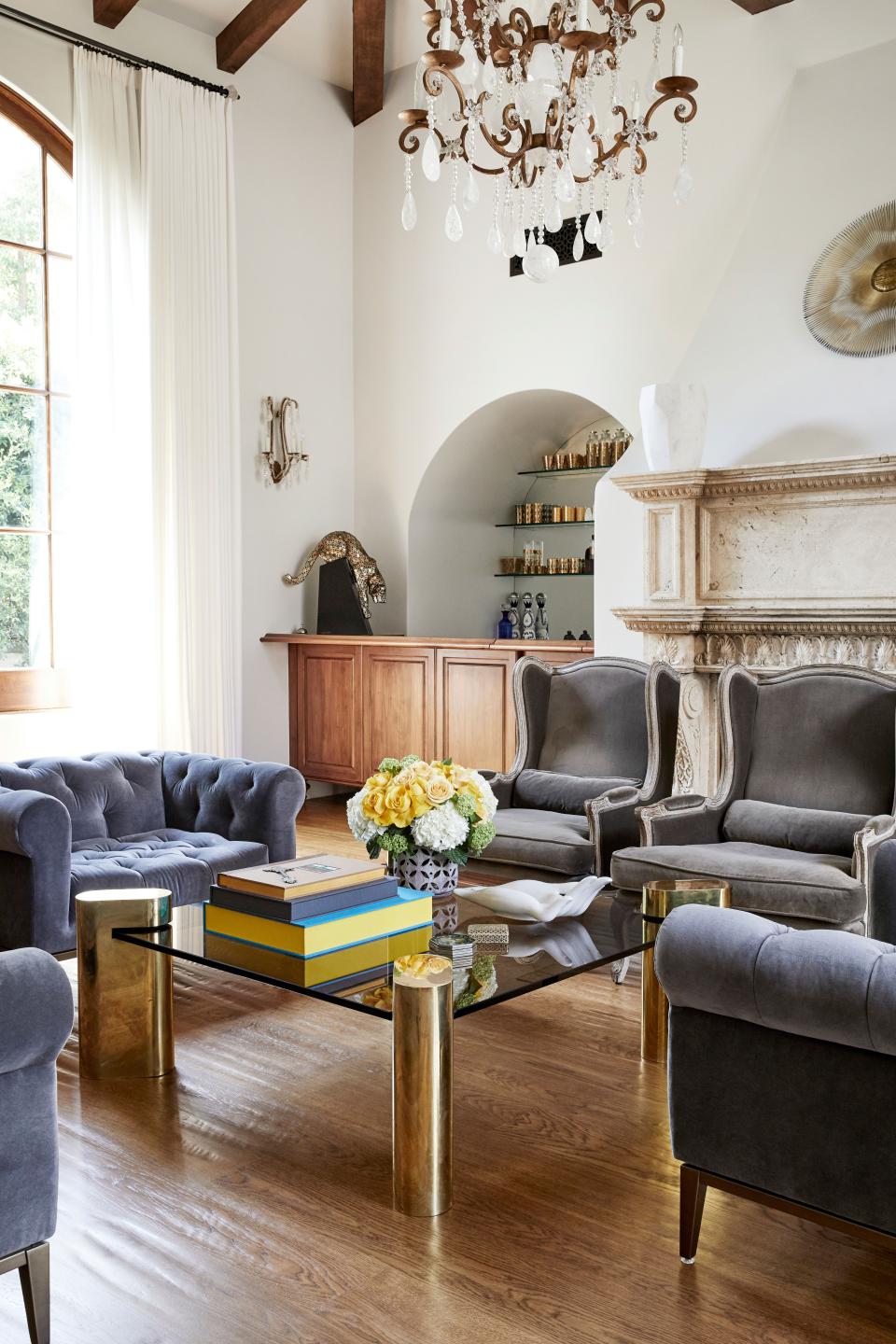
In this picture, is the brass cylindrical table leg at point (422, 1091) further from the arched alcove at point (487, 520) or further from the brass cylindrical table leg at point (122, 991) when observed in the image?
the arched alcove at point (487, 520)

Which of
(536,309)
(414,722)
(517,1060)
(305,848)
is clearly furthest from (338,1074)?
(536,309)

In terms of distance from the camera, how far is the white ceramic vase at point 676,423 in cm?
569

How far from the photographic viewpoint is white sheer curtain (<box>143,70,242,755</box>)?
6.60 m

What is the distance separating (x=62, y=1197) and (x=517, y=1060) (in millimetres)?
1249

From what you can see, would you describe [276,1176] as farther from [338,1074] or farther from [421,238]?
[421,238]

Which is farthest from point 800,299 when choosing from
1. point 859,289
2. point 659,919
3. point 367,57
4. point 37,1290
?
point 37,1290

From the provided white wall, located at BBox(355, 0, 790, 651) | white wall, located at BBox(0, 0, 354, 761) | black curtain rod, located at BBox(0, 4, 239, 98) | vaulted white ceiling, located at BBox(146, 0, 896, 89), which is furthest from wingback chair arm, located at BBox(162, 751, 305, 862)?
vaulted white ceiling, located at BBox(146, 0, 896, 89)

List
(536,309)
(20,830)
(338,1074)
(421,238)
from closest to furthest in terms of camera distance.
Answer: (338,1074)
(20,830)
(536,309)
(421,238)

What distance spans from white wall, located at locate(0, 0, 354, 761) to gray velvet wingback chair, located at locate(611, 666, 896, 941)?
373 cm

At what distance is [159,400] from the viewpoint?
6.61 metres

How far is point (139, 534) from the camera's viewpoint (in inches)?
256

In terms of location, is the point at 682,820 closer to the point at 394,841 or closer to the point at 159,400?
the point at 394,841

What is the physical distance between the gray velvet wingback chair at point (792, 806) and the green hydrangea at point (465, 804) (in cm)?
108

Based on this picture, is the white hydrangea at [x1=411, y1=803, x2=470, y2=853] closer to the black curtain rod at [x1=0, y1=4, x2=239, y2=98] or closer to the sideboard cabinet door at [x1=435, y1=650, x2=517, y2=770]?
the sideboard cabinet door at [x1=435, y1=650, x2=517, y2=770]
